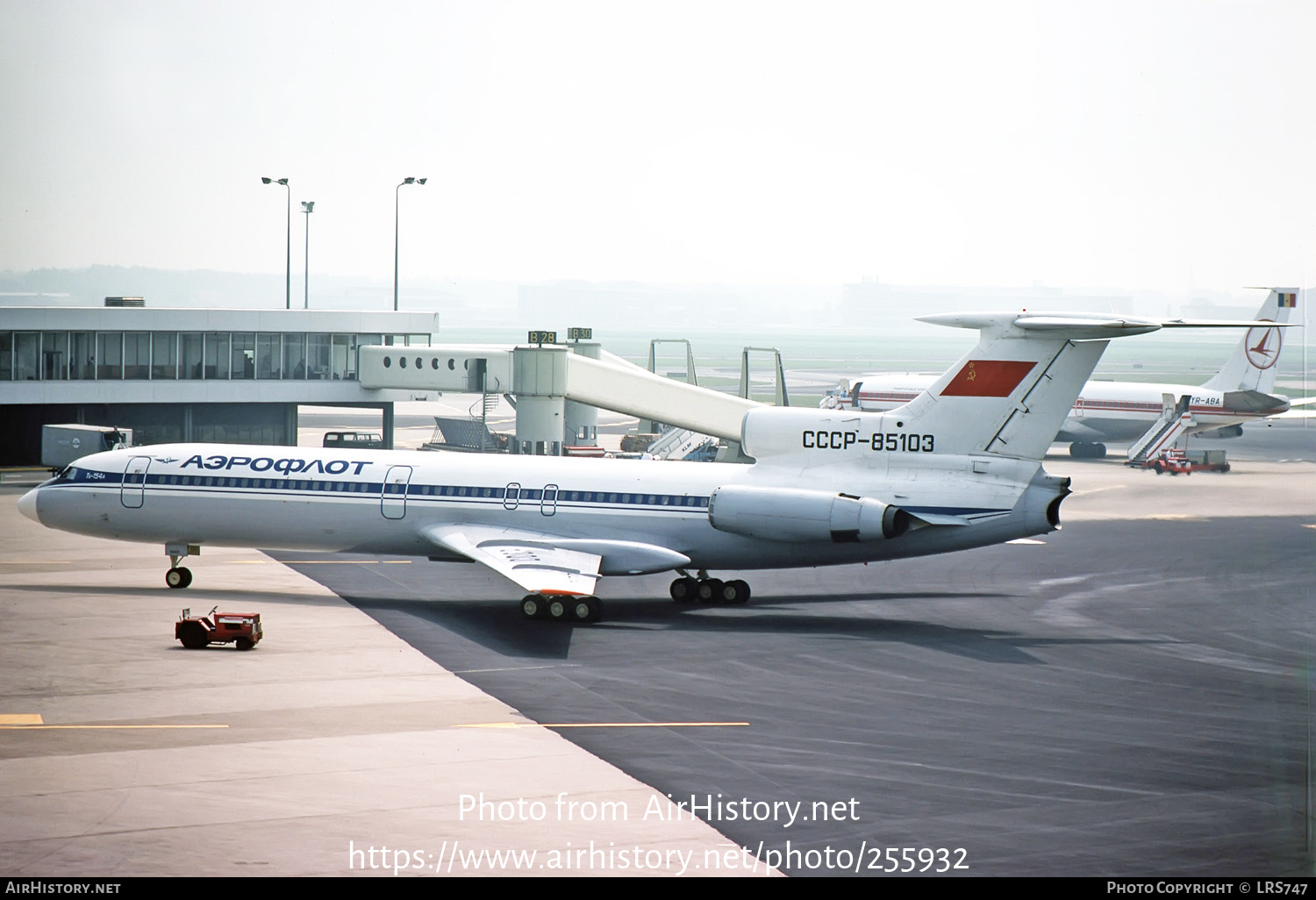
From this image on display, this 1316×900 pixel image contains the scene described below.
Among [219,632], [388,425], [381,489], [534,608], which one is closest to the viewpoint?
[219,632]

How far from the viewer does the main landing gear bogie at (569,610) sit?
32.5 metres

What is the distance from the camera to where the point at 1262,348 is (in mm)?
78062

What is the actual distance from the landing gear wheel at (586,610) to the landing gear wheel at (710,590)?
4.47 meters

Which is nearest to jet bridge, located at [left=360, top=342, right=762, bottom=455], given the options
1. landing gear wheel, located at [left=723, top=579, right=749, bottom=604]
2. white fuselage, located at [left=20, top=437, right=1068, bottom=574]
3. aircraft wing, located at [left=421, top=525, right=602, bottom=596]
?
white fuselage, located at [left=20, top=437, right=1068, bottom=574]

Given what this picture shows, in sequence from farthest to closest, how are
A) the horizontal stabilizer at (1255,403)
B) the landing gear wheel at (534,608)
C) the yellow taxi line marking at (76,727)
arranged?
the horizontal stabilizer at (1255,403)
the landing gear wheel at (534,608)
the yellow taxi line marking at (76,727)

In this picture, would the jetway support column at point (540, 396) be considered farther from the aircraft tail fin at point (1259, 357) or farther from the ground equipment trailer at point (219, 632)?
the aircraft tail fin at point (1259, 357)

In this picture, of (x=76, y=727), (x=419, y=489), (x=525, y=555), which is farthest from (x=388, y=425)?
(x=76, y=727)

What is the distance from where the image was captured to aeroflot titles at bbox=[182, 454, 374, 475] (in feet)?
117

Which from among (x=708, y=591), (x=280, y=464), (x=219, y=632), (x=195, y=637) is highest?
(x=280, y=464)

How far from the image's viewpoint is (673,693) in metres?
25.6

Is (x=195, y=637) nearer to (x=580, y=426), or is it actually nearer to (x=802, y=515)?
(x=802, y=515)

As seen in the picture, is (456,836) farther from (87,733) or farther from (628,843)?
(87,733)

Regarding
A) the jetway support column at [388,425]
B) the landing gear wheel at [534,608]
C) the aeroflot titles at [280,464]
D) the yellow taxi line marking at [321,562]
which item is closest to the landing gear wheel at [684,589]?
the landing gear wheel at [534,608]

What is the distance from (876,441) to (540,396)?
26286mm
